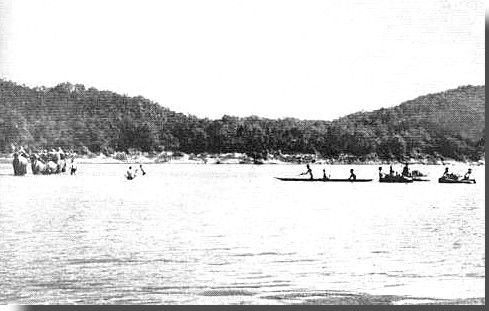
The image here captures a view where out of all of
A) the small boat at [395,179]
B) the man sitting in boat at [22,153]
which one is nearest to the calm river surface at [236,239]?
the small boat at [395,179]

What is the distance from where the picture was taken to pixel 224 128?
8078 mm

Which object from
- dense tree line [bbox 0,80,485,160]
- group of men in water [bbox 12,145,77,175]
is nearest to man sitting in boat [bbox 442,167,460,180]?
dense tree line [bbox 0,80,485,160]

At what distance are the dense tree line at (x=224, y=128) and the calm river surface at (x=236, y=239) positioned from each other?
281mm

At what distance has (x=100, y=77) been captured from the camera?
779 cm

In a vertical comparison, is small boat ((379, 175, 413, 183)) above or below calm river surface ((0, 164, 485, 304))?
above

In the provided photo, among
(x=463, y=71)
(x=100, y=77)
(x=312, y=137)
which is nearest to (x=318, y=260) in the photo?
(x=312, y=137)

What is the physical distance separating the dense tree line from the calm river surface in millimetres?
281

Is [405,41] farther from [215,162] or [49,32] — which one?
[49,32]

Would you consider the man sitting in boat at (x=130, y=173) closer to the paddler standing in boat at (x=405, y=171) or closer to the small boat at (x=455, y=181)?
the paddler standing in boat at (x=405, y=171)

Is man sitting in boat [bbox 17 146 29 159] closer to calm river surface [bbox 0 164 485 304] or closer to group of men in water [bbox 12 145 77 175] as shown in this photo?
group of men in water [bbox 12 145 77 175]

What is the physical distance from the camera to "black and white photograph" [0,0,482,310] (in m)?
6.76

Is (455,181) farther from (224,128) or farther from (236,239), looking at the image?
(224,128)

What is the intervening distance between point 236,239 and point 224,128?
44.2 inches

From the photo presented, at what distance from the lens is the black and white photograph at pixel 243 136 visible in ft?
Answer: 22.2
